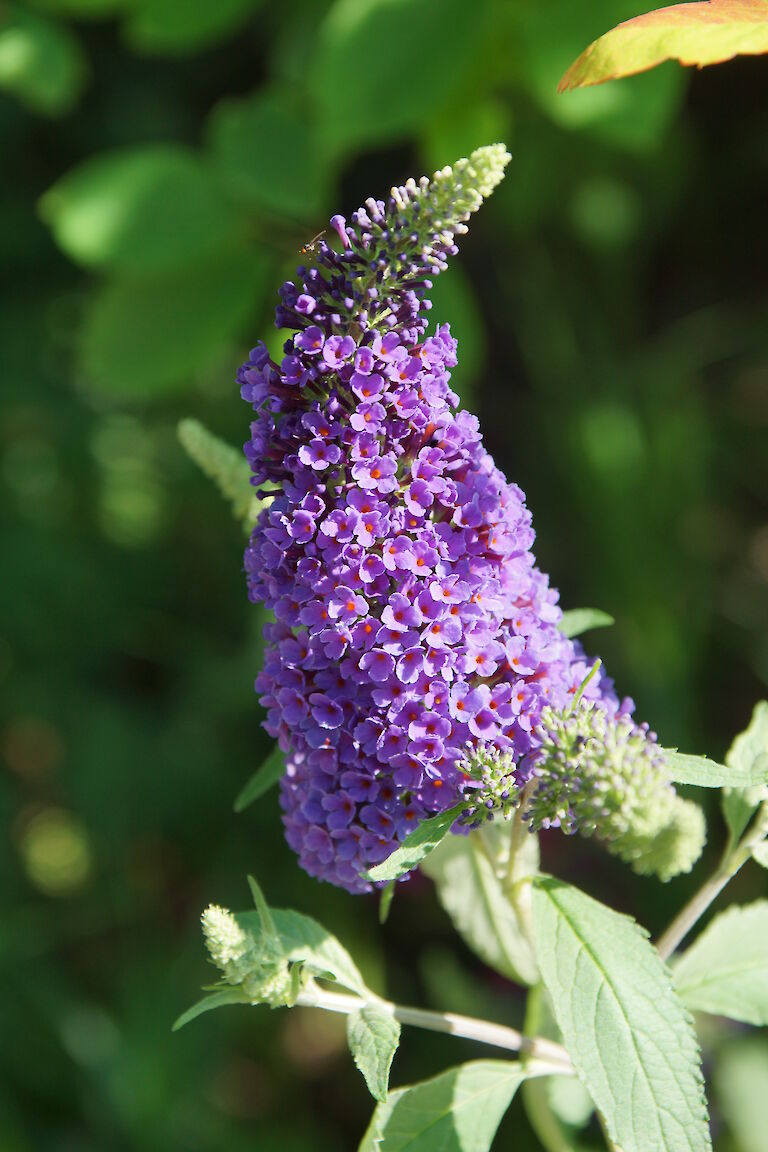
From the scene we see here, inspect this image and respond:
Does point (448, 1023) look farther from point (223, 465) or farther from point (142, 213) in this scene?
point (142, 213)

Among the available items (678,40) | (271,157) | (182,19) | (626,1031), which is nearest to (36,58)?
(182,19)

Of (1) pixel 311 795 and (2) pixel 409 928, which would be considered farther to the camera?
(2) pixel 409 928

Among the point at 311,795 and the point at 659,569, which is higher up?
the point at 659,569

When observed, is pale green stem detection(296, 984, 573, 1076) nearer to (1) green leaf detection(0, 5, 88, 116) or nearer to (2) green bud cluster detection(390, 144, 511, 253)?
(2) green bud cluster detection(390, 144, 511, 253)

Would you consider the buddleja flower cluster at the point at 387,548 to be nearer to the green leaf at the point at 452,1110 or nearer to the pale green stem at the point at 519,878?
the pale green stem at the point at 519,878

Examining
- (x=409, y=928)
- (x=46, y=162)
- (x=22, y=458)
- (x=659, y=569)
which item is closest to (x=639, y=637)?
(x=659, y=569)

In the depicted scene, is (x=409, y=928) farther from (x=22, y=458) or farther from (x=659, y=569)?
(x=22, y=458)
